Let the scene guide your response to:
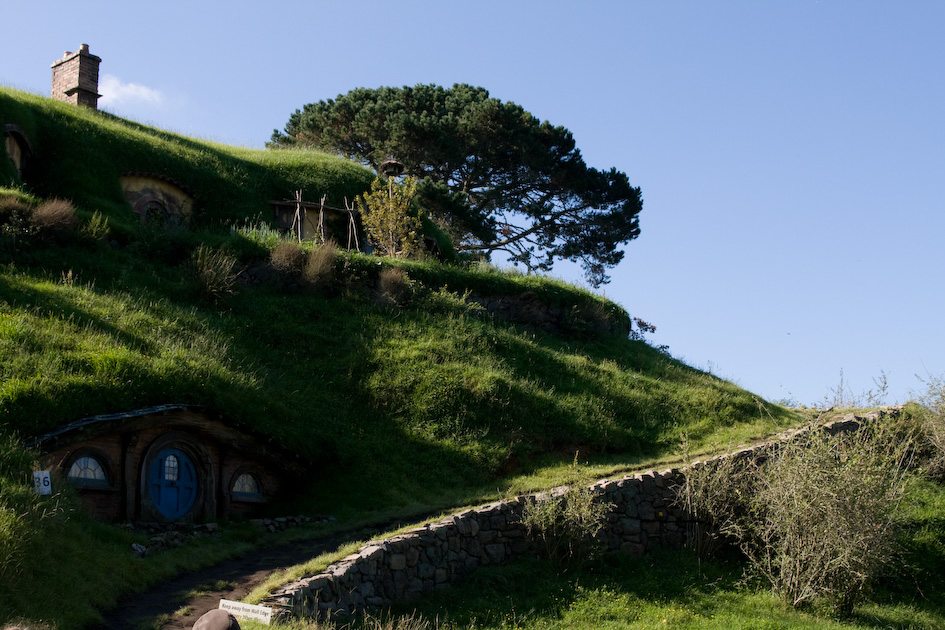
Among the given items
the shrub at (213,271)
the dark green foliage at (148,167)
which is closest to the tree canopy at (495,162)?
the dark green foliage at (148,167)

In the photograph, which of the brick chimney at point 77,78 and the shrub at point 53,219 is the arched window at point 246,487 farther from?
the brick chimney at point 77,78

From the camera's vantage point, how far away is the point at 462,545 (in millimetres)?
13336

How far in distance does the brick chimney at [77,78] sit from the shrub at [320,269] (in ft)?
36.0

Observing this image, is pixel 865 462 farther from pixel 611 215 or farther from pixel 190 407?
pixel 611 215

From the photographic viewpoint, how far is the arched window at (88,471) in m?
13.0

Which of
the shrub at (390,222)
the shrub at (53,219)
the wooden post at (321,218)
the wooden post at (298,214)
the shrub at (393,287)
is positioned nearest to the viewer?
the shrub at (53,219)

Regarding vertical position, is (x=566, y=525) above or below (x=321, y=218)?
below

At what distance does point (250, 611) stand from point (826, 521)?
859cm

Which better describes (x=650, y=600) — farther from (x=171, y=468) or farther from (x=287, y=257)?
(x=287, y=257)

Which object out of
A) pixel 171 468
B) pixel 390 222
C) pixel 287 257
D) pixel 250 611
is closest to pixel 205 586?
pixel 250 611

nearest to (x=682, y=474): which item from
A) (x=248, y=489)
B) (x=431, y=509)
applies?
(x=431, y=509)

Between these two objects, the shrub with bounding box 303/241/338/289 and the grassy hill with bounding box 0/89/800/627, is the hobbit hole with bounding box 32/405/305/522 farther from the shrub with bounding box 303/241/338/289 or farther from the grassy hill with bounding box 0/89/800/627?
the shrub with bounding box 303/241/338/289

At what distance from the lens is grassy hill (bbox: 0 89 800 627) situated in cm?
1431

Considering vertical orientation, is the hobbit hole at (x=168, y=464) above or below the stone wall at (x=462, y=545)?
above
